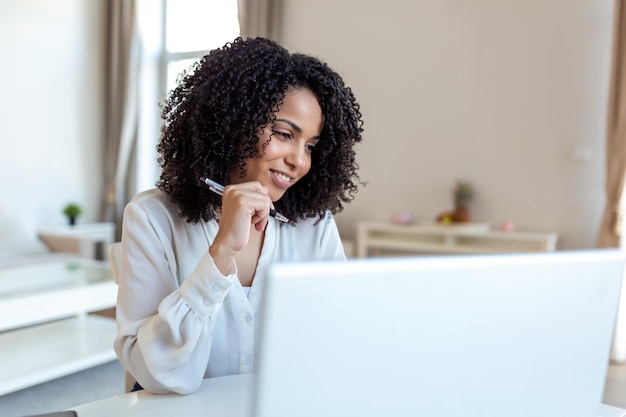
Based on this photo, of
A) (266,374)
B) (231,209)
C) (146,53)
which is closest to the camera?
(266,374)

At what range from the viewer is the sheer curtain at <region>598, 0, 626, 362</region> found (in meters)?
2.93

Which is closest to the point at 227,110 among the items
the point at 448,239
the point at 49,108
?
the point at 448,239

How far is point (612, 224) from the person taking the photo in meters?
2.97

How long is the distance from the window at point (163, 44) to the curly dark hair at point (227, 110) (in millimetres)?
3719

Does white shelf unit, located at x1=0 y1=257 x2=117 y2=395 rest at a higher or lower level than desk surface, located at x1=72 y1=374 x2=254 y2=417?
lower

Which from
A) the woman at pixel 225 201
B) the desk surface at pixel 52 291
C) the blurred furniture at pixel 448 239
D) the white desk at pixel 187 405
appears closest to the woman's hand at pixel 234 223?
the woman at pixel 225 201

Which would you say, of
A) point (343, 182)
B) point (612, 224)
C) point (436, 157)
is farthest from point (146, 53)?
point (343, 182)

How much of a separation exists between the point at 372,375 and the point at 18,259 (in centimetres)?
403

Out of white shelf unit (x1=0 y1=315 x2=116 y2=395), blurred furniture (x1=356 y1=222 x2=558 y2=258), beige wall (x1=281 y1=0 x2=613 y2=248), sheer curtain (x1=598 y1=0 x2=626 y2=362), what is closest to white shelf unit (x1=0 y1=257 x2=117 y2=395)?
white shelf unit (x1=0 y1=315 x2=116 y2=395)

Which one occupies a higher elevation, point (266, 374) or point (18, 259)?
point (266, 374)

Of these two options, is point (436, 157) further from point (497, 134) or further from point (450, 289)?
point (450, 289)

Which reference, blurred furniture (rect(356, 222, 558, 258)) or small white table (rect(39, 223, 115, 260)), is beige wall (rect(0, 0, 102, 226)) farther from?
blurred furniture (rect(356, 222, 558, 258))

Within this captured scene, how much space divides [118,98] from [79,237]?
1.27 m

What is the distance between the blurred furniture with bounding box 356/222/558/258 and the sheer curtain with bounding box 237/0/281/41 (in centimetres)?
154
